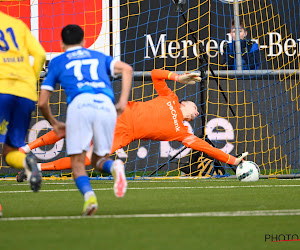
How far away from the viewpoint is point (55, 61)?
215 inches

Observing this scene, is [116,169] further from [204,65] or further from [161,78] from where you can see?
[204,65]

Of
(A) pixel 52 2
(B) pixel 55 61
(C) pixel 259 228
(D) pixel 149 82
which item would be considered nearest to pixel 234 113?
(D) pixel 149 82

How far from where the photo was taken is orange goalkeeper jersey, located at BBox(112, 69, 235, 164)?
29.7 ft

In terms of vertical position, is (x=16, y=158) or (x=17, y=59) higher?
(x=17, y=59)

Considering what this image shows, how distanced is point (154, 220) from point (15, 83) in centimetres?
156

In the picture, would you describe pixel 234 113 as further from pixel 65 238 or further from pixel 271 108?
pixel 65 238

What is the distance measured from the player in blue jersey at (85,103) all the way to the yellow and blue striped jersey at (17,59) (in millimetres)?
186

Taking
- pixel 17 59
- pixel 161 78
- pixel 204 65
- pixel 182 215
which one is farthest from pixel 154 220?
pixel 204 65

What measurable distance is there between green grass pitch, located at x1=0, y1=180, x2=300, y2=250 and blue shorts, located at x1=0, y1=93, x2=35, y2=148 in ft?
1.81

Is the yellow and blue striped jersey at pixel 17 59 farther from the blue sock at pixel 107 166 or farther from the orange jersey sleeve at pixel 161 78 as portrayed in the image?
the orange jersey sleeve at pixel 161 78

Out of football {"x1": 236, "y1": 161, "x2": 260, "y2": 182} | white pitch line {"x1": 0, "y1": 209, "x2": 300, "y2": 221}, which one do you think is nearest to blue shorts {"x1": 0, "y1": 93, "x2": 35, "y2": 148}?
white pitch line {"x1": 0, "y1": 209, "x2": 300, "y2": 221}

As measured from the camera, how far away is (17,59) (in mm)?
5547

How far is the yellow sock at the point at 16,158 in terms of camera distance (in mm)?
5477

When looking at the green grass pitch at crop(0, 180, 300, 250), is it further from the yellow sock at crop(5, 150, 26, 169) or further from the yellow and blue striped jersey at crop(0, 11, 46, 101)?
the yellow and blue striped jersey at crop(0, 11, 46, 101)
